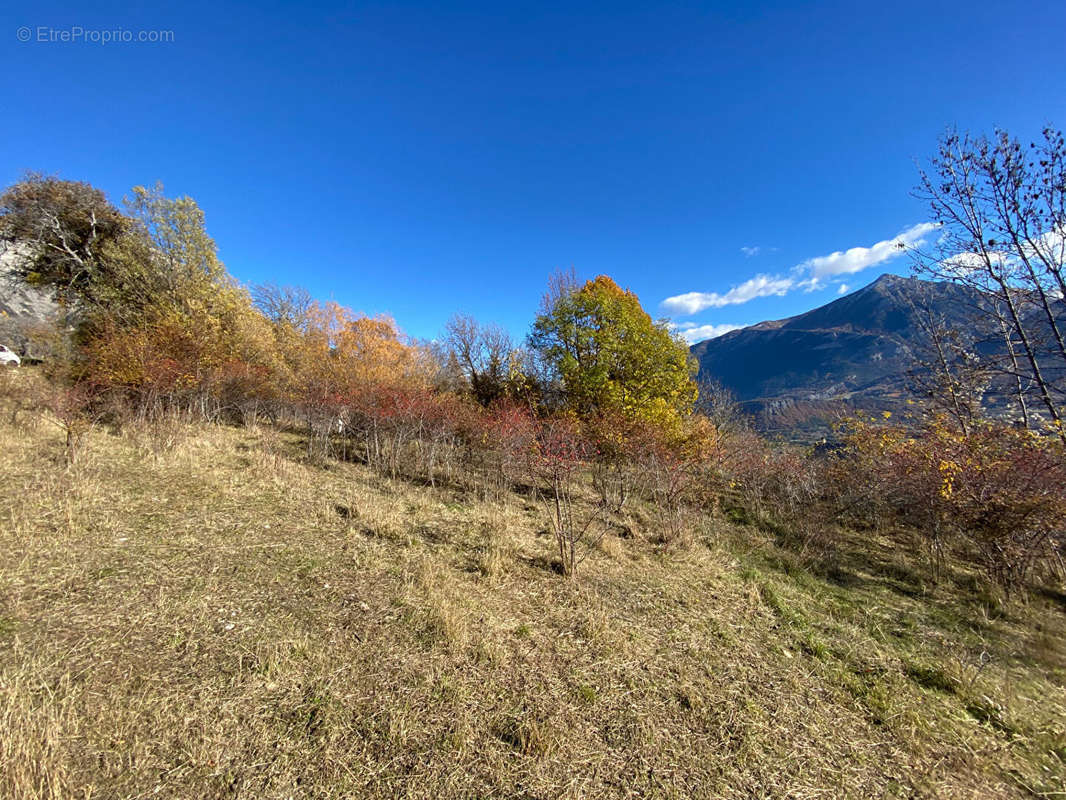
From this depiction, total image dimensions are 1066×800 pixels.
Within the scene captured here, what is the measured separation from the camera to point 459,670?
11.4 ft

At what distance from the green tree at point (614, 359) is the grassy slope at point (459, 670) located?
24.7 feet

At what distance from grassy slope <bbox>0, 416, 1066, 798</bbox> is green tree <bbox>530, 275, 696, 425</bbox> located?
754cm

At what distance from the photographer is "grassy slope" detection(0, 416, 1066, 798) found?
2.56m

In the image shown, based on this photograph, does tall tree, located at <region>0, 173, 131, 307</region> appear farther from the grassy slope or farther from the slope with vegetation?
the grassy slope

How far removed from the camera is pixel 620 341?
14156 mm

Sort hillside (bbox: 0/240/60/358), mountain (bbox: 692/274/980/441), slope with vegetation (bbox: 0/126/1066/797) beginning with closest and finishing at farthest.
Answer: slope with vegetation (bbox: 0/126/1066/797), hillside (bbox: 0/240/60/358), mountain (bbox: 692/274/980/441)

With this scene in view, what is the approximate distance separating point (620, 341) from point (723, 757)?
41.1ft

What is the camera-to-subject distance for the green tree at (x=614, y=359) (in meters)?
13.4

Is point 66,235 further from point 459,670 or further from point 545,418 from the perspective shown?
point 459,670

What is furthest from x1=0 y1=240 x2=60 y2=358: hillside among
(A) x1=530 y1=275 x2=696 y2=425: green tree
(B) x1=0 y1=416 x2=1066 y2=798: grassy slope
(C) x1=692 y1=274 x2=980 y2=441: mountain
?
(C) x1=692 y1=274 x2=980 y2=441: mountain

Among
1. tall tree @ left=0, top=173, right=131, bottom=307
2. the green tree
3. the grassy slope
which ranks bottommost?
the grassy slope

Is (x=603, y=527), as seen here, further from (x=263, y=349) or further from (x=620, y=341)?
(x=263, y=349)

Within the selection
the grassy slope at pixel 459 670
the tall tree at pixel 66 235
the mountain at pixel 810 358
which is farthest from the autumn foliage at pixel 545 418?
the mountain at pixel 810 358

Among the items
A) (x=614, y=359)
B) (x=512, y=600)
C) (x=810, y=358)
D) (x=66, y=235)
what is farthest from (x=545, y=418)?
(x=810, y=358)
